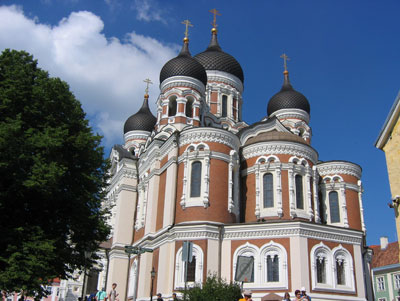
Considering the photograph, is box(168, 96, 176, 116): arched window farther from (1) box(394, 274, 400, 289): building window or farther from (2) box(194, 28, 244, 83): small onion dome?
(1) box(394, 274, 400, 289): building window

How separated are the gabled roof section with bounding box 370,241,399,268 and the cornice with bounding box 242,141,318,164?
749 inches

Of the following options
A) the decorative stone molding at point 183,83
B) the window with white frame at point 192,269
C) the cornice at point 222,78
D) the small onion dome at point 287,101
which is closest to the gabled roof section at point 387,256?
the small onion dome at point 287,101

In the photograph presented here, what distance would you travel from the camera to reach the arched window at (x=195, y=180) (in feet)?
84.1

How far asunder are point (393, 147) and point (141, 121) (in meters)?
32.2

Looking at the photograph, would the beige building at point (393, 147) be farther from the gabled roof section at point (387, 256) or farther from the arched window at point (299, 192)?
the gabled roof section at point (387, 256)

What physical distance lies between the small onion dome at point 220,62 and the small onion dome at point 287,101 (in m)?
3.76

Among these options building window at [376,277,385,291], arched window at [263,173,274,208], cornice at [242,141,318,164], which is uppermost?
cornice at [242,141,318,164]

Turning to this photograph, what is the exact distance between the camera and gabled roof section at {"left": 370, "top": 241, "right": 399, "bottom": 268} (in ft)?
135

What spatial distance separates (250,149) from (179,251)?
8.57 m

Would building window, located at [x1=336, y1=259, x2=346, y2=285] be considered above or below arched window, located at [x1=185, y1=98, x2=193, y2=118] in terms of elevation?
below

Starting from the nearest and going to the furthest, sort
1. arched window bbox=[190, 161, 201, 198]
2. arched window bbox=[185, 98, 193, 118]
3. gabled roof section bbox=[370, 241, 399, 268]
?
arched window bbox=[190, 161, 201, 198] → arched window bbox=[185, 98, 193, 118] → gabled roof section bbox=[370, 241, 399, 268]

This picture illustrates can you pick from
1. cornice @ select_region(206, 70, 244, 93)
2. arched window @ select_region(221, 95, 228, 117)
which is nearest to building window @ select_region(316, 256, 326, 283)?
arched window @ select_region(221, 95, 228, 117)

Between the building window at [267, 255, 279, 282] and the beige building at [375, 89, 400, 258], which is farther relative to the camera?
the building window at [267, 255, 279, 282]

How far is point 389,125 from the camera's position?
1467cm
